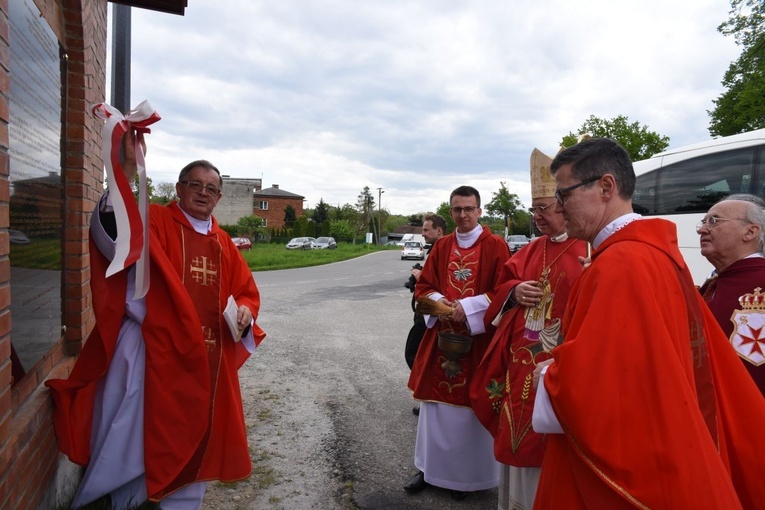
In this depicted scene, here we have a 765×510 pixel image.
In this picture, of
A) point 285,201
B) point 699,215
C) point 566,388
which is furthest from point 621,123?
point 285,201

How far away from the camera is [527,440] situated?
9.21 feet

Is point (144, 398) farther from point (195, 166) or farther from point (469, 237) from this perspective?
point (469, 237)

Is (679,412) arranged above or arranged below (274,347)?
above

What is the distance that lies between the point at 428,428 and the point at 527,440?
1.11 meters

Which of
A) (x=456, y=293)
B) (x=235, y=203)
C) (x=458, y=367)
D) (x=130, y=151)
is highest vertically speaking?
(x=235, y=203)

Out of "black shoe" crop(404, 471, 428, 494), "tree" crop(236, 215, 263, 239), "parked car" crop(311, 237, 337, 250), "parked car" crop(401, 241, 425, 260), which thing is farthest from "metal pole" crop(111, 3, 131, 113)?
"tree" crop(236, 215, 263, 239)

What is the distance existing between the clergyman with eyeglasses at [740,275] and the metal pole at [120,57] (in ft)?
13.5

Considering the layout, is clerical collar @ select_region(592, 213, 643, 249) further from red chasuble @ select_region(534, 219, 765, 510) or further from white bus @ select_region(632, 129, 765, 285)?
white bus @ select_region(632, 129, 765, 285)

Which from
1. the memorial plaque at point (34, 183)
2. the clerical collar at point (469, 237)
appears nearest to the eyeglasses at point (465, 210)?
the clerical collar at point (469, 237)

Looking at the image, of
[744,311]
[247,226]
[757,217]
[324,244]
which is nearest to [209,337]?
[744,311]

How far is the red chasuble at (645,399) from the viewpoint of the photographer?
149 centimetres

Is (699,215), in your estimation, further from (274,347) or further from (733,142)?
(274,347)

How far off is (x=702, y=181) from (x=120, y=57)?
8.25 metres

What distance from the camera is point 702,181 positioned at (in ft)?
27.2
